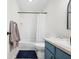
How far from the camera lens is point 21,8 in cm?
584

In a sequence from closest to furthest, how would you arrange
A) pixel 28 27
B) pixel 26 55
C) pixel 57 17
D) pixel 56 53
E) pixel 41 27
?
pixel 56 53
pixel 57 17
pixel 26 55
pixel 41 27
pixel 28 27

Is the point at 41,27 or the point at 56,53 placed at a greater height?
the point at 41,27

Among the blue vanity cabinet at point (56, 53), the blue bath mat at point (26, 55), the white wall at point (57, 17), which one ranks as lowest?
the blue bath mat at point (26, 55)

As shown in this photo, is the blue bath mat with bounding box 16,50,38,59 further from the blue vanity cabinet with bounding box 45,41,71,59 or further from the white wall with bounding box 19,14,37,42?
the blue vanity cabinet with bounding box 45,41,71,59

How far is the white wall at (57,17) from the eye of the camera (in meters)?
3.35

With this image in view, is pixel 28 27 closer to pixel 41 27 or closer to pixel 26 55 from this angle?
pixel 41 27

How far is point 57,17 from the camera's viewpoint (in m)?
3.69

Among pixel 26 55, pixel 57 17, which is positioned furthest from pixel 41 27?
pixel 57 17

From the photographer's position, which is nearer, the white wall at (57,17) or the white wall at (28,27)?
the white wall at (57,17)

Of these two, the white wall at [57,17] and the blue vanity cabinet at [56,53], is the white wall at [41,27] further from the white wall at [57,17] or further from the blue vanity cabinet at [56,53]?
the blue vanity cabinet at [56,53]

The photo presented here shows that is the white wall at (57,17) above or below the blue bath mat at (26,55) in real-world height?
above

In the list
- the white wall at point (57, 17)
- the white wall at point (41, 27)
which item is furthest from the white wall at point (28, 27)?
the white wall at point (57, 17)

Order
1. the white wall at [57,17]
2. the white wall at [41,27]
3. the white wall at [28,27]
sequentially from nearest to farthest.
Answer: the white wall at [57,17]
the white wall at [41,27]
the white wall at [28,27]
